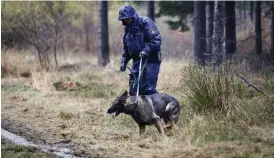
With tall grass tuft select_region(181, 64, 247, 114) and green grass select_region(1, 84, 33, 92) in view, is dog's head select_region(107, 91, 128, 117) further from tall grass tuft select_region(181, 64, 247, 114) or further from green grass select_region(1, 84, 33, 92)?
green grass select_region(1, 84, 33, 92)

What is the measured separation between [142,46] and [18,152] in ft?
9.67

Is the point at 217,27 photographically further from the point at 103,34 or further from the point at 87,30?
the point at 87,30

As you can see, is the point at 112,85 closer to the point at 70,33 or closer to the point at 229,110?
the point at 229,110

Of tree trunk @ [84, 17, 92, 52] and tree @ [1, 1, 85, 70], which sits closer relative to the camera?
tree @ [1, 1, 85, 70]

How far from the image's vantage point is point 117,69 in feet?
63.1

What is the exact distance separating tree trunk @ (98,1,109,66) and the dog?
12084mm

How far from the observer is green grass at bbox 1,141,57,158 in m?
7.38

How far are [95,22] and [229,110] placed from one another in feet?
88.4

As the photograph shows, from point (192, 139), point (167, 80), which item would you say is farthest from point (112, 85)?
point (192, 139)

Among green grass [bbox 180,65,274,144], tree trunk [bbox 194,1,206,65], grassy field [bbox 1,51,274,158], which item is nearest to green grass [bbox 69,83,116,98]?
grassy field [bbox 1,51,274,158]

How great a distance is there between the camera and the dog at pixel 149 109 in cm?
864

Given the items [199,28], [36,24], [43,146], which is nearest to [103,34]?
[36,24]

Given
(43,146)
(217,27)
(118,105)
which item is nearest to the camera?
(43,146)

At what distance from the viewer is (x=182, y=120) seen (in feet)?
30.4
